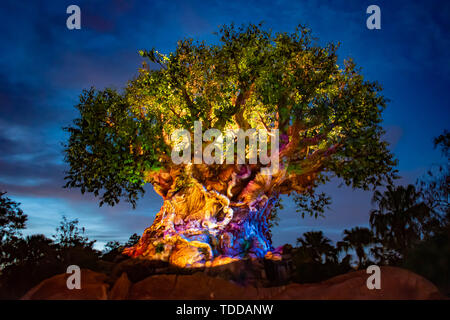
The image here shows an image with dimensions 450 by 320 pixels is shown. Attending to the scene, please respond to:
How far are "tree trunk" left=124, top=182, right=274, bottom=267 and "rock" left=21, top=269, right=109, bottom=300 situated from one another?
4659 mm

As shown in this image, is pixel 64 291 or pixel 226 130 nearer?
pixel 64 291

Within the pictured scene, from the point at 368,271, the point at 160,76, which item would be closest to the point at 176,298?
the point at 368,271

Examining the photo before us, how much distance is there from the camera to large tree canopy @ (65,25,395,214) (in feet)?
54.0

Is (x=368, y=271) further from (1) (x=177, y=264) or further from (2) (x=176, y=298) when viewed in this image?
(1) (x=177, y=264)

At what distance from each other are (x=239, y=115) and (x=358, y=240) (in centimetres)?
1965

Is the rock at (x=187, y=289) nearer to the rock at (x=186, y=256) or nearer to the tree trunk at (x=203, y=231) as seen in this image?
the rock at (x=186, y=256)

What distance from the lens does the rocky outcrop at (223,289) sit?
10.8m

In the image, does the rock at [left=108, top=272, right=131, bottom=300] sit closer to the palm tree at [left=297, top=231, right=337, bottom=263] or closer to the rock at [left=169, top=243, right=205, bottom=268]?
the rock at [left=169, top=243, right=205, bottom=268]

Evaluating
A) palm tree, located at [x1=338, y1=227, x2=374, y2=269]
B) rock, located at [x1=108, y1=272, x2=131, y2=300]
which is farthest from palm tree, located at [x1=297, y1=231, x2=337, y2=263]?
rock, located at [x1=108, y1=272, x2=131, y2=300]

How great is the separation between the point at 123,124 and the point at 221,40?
7287mm

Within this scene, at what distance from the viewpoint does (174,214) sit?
18.1m

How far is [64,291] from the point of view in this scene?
36.7 ft

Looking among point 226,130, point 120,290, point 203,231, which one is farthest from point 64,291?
point 226,130

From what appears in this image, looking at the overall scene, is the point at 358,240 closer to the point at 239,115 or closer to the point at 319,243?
the point at 319,243
